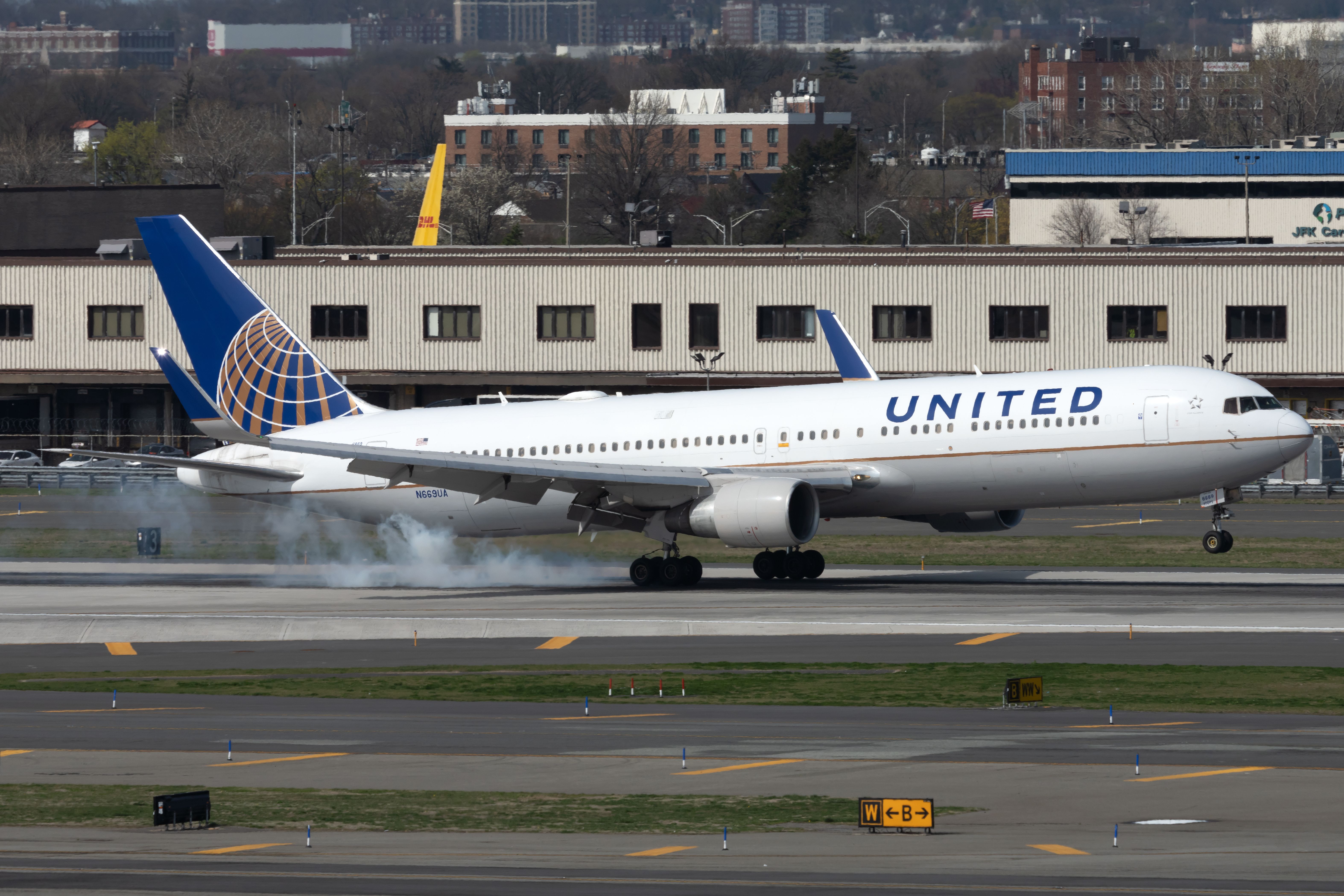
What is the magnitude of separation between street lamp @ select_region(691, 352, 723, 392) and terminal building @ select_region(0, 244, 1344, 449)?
37cm

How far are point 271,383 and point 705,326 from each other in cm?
5351

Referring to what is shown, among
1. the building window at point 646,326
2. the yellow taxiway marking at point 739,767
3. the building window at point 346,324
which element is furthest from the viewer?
the building window at point 346,324

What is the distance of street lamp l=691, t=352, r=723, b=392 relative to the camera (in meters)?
102

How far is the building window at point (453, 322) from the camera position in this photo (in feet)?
352

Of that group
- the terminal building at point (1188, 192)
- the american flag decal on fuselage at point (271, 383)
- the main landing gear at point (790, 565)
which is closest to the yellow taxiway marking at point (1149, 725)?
the main landing gear at point (790, 565)

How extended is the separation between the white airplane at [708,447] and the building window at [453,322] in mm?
52612

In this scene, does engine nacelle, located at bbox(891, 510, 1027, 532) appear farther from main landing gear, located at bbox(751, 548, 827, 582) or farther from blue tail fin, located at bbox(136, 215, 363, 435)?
blue tail fin, located at bbox(136, 215, 363, 435)

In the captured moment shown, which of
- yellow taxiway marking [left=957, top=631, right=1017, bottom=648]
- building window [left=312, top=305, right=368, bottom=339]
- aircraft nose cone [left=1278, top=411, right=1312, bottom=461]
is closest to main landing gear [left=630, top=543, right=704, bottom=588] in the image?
yellow taxiway marking [left=957, top=631, right=1017, bottom=648]

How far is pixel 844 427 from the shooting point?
48.3 metres

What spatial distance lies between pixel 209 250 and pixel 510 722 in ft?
94.6

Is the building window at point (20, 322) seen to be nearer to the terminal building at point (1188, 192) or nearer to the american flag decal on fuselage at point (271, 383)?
the american flag decal on fuselage at point (271, 383)

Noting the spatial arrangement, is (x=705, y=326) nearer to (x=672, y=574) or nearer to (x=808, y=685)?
(x=672, y=574)

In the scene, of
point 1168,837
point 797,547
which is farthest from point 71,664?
point 1168,837

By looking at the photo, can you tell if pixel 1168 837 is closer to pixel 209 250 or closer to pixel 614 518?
pixel 614 518
